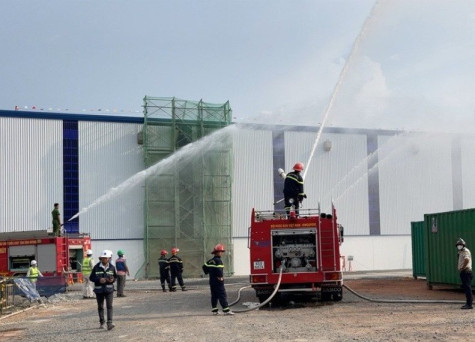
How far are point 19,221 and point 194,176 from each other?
1076 centimetres

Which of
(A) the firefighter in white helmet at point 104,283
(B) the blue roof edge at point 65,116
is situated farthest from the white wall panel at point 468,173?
(A) the firefighter in white helmet at point 104,283

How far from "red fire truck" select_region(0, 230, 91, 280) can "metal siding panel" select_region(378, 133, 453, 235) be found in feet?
78.8

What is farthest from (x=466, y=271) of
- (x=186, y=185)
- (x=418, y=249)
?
(x=186, y=185)

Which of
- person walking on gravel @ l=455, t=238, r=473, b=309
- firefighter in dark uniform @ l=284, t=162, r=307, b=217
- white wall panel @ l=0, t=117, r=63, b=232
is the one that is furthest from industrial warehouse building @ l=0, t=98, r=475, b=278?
person walking on gravel @ l=455, t=238, r=473, b=309

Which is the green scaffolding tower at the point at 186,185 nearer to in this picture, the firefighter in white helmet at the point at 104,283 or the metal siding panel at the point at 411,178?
the metal siding panel at the point at 411,178

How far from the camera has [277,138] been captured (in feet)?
140

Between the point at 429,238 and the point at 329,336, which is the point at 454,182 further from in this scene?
the point at 329,336

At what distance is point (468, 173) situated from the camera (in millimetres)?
45875

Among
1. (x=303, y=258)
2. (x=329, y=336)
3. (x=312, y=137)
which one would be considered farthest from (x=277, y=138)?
(x=329, y=336)

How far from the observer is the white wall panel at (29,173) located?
37.6m

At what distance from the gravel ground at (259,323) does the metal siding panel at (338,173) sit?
22.9m

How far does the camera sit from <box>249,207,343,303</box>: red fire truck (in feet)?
55.9

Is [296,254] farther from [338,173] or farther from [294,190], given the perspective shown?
[338,173]

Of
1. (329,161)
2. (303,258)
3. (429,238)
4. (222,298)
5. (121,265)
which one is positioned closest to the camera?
(222,298)
